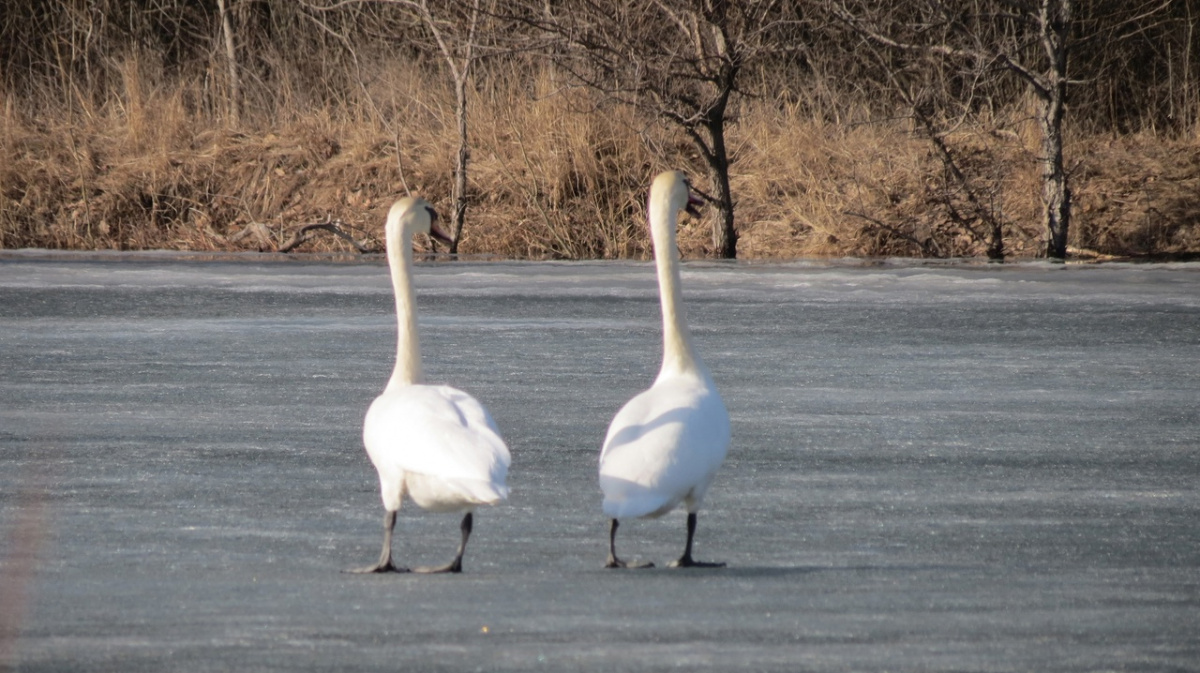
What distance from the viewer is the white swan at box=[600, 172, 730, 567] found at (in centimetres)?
421

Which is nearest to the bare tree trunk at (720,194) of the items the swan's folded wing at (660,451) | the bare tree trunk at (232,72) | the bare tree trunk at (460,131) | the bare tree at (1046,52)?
the bare tree at (1046,52)

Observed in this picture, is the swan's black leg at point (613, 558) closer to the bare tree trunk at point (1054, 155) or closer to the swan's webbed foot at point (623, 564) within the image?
the swan's webbed foot at point (623, 564)

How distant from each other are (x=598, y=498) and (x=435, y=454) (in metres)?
1.22

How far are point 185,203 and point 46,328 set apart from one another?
9814 mm

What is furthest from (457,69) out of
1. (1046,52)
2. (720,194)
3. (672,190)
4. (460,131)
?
(672,190)

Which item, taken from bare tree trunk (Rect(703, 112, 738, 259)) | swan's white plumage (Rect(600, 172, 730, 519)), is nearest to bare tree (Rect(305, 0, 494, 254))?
bare tree trunk (Rect(703, 112, 738, 259))

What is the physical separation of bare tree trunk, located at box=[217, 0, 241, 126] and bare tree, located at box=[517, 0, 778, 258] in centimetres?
579

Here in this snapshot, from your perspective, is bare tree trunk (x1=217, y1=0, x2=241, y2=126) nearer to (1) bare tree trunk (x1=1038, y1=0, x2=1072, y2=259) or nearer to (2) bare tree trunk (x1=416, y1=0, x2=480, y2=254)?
(2) bare tree trunk (x1=416, y1=0, x2=480, y2=254)

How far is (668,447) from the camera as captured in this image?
4332 mm

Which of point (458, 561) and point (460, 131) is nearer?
point (458, 561)

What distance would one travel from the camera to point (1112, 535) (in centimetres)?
475

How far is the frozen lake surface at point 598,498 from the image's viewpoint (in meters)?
3.62

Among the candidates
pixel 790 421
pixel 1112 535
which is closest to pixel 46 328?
pixel 790 421

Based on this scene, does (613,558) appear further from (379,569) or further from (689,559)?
(379,569)
